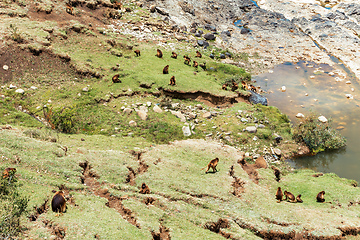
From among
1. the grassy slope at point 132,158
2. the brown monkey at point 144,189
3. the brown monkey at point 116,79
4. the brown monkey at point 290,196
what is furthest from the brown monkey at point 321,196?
the brown monkey at point 116,79

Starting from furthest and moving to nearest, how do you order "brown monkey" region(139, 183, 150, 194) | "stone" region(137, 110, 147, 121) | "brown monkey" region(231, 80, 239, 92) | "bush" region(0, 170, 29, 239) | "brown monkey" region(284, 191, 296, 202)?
1. "brown monkey" region(231, 80, 239, 92)
2. "stone" region(137, 110, 147, 121)
3. "brown monkey" region(284, 191, 296, 202)
4. "brown monkey" region(139, 183, 150, 194)
5. "bush" region(0, 170, 29, 239)

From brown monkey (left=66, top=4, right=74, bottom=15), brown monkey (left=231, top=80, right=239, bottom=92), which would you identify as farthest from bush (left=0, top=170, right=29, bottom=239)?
brown monkey (left=66, top=4, right=74, bottom=15)

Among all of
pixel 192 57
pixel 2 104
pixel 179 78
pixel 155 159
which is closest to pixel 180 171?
pixel 155 159

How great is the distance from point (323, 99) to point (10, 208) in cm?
3325

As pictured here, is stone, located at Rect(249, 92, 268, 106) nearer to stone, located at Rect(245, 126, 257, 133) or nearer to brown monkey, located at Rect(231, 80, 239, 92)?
brown monkey, located at Rect(231, 80, 239, 92)

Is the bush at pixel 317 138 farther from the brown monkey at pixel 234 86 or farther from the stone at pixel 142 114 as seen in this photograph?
the stone at pixel 142 114

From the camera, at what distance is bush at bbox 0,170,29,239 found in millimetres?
7531

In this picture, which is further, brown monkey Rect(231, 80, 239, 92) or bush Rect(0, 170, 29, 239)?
brown monkey Rect(231, 80, 239, 92)

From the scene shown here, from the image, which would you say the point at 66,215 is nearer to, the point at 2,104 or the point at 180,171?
the point at 180,171

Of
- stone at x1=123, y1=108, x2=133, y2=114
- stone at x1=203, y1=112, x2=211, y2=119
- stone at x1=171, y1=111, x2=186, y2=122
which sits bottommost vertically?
stone at x1=123, y1=108, x2=133, y2=114

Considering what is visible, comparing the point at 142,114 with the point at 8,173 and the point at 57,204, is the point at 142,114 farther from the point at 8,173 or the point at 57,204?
the point at 57,204

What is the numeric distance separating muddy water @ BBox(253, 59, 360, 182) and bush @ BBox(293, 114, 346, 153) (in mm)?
647

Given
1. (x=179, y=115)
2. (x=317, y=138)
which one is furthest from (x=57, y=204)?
(x=317, y=138)

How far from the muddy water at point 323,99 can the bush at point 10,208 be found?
19543 mm
